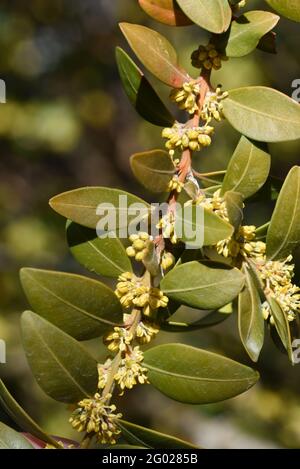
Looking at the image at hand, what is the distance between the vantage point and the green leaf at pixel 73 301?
707 mm

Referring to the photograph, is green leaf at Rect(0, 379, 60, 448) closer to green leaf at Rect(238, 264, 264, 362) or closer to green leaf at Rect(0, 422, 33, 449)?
green leaf at Rect(0, 422, 33, 449)

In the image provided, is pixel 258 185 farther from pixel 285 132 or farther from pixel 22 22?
pixel 22 22

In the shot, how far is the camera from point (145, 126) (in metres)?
2.77

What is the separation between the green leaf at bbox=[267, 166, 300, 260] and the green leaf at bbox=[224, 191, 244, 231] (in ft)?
0.22

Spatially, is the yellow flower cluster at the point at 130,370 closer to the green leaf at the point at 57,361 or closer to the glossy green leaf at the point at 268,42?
the green leaf at the point at 57,361

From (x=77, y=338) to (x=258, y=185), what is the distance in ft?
0.79

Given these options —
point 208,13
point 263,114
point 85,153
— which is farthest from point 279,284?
point 85,153

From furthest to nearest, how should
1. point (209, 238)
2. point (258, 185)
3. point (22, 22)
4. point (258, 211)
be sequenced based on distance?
point (22, 22) → point (258, 211) → point (258, 185) → point (209, 238)

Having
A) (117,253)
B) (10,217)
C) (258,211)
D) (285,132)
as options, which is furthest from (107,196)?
(10,217)

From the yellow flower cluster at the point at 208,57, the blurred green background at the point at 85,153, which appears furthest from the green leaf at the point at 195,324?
the blurred green background at the point at 85,153

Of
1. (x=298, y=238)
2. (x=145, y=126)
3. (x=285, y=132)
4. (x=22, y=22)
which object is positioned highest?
(x=285, y=132)

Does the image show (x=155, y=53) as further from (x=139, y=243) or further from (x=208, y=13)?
(x=139, y=243)

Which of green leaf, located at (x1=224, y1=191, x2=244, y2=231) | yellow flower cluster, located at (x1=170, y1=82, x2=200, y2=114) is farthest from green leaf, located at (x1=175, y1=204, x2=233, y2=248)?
yellow flower cluster, located at (x1=170, y1=82, x2=200, y2=114)

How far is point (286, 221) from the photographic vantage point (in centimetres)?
79
